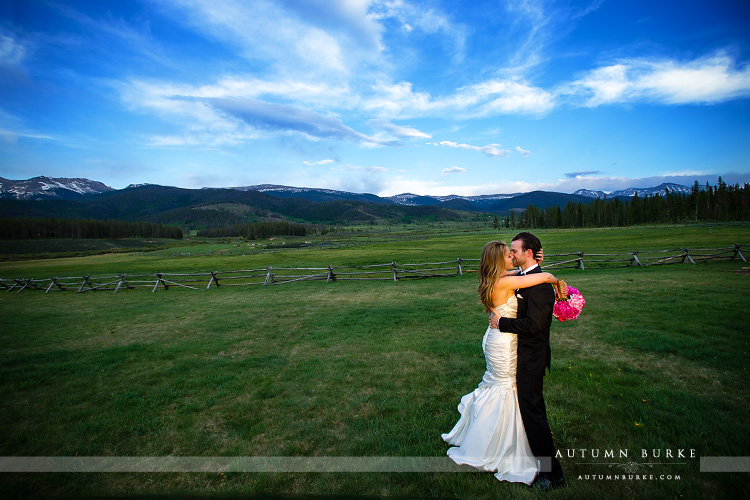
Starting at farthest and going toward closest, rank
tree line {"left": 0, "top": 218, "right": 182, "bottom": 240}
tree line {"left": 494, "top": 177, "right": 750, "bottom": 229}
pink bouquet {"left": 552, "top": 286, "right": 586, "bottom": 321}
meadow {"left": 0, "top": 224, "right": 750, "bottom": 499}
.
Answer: tree line {"left": 0, "top": 218, "right": 182, "bottom": 240}
tree line {"left": 494, "top": 177, "right": 750, "bottom": 229}
meadow {"left": 0, "top": 224, "right": 750, "bottom": 499}
pink bouquet {"left": 552, "top": 286, "right": 586, "bottom": 321}

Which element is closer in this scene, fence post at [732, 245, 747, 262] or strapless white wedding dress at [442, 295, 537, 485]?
A: strapless white wedding dress at [442, 295, 537, 485]

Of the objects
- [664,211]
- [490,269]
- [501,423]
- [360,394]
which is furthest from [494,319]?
[664,211]

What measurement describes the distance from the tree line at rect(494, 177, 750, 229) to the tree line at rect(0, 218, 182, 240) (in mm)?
158986

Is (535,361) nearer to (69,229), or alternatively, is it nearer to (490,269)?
(490,269)

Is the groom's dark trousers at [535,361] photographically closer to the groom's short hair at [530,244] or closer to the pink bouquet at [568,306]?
the groom's short hair at [530,244]

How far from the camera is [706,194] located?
300ft

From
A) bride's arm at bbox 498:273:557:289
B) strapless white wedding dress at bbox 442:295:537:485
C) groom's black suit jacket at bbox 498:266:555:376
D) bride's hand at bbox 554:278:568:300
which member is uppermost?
bride's arm at bbox 498:273:557:289

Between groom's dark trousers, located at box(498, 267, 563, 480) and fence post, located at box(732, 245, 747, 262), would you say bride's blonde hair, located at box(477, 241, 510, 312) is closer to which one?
groom's dark trousers, located at box(498, 267, 563, 480)

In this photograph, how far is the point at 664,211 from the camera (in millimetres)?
96688

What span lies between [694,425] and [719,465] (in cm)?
83

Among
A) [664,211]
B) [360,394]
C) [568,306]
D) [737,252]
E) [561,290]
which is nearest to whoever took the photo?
[561,290]

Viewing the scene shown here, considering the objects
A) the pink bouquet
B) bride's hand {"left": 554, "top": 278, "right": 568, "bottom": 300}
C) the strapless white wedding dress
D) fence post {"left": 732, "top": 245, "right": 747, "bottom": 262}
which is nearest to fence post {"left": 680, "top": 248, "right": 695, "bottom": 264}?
fence post {"left": 732, "top": 245, "right": 747, "bottom": 262}

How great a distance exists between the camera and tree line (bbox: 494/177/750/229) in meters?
84.5

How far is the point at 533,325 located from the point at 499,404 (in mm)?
1145
